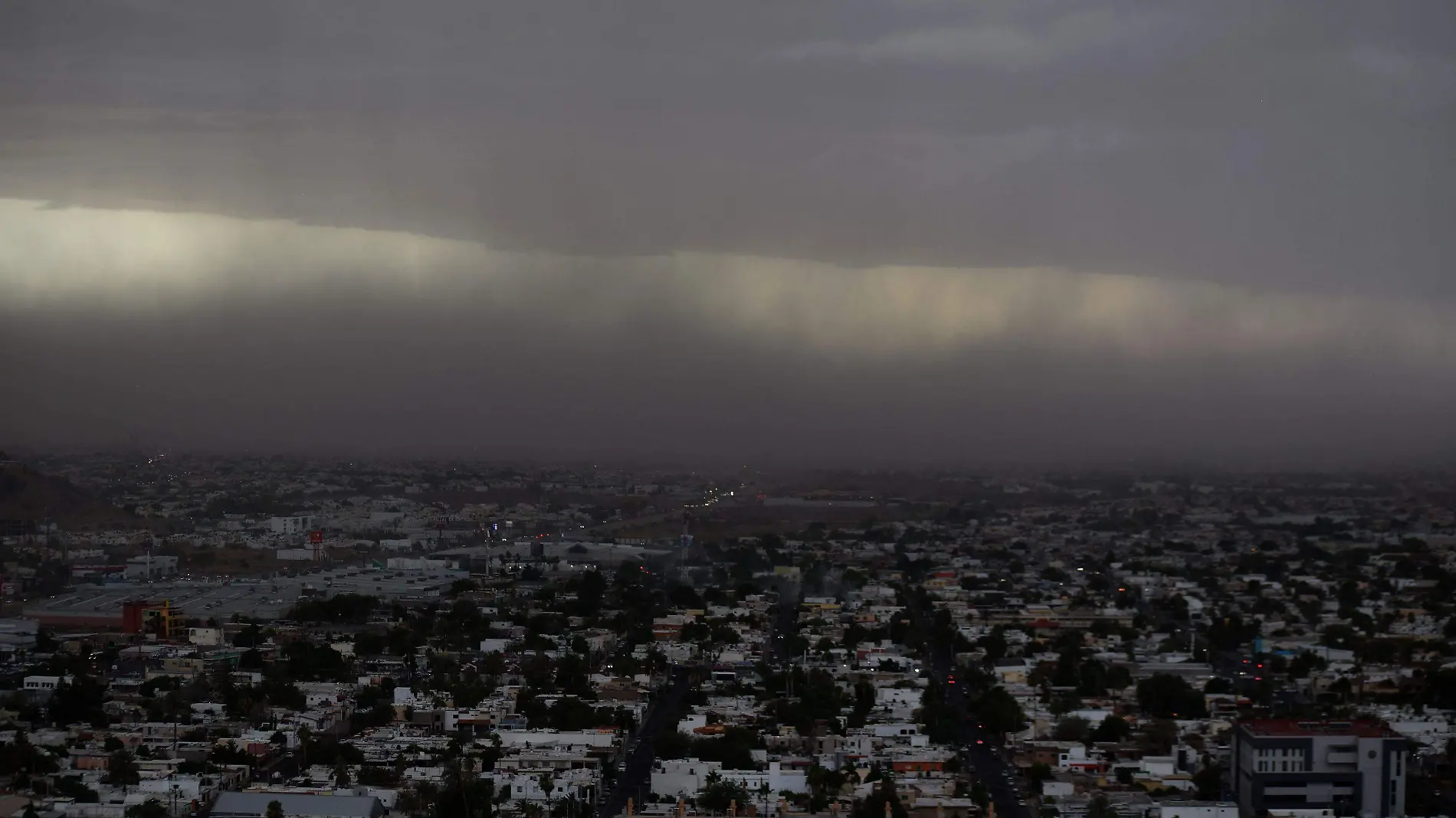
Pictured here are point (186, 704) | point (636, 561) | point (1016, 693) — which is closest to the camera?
point (186, 704)

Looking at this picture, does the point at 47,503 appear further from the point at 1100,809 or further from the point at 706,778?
the point at 1100,809

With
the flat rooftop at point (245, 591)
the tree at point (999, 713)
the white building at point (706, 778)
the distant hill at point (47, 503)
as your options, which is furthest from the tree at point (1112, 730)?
the distant hill at point (47, 503)

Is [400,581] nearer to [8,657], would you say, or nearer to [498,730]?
[8,657]

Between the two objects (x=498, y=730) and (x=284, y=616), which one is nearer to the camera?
(x=498, y=730)

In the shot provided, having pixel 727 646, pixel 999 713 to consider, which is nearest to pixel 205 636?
pixel 727 646

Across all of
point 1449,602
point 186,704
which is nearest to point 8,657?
point 186,704

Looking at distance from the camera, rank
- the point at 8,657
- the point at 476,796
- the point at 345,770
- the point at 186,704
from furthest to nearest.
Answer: the point at 8,657 → the point at 186,704 → the point at 345,770 → the point at 476,796
